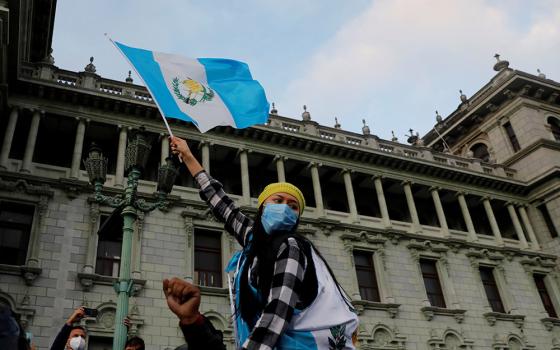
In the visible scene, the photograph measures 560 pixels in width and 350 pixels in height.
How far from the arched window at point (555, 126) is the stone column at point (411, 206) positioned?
11909mm

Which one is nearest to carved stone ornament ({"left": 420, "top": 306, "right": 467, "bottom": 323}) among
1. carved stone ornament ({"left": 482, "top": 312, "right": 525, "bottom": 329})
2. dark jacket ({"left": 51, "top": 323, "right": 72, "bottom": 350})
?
carved stone ornament ({"left": 482, "top": 312, "right": 525, "bottom": 329})

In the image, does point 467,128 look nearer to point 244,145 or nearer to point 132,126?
point 244,145

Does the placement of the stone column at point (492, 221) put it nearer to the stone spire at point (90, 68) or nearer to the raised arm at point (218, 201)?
the stone spire at point (90, 68)

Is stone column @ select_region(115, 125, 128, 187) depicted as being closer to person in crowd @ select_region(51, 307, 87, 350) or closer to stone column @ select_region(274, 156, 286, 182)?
stone column @ select_region(274, 156, 286, 182)

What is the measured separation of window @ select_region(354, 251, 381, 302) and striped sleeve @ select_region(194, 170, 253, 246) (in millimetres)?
18052

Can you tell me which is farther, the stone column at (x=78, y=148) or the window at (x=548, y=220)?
the window at (x=548, y=220)

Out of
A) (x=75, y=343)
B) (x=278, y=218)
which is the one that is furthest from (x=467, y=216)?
(x=278, y=218)

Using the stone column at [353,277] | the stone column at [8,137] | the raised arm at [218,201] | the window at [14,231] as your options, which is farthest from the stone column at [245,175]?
the raised arm at [218,201]

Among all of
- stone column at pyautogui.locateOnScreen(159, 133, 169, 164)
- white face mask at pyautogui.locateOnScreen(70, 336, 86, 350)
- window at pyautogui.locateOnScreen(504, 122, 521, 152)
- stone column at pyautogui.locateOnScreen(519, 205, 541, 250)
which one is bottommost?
white face mask at pyautogui.locateOnScreen(70, 336, 86, 350)

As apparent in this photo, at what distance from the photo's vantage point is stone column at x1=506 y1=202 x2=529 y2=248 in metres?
26.3

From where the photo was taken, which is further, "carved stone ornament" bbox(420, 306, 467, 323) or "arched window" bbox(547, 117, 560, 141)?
"arched window" bbox(547, 117, 560, 141)

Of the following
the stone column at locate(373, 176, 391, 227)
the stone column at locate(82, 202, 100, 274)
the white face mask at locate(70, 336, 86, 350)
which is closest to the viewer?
the white face mask at locate(70, 336, 86, 350)

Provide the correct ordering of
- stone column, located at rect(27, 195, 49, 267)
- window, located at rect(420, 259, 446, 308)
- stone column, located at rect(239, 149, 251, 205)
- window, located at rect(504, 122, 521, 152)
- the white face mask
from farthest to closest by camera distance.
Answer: window, located at rect(504, 122, 521, 152) < window, located at rect(420, 259, 446, 308) < stone column, located at rect(239, 149, 251, 205) < stone column, located at rect(27, 195, 49, 267) < the white face mask

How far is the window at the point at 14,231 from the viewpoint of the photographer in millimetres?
16062
